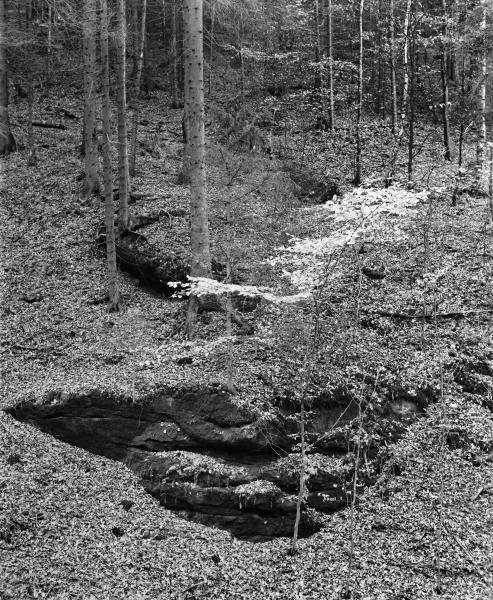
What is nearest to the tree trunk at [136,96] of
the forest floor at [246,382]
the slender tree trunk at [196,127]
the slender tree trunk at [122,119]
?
the forest floor at [246,382]

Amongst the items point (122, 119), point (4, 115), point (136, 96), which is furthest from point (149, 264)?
point (136, 96)

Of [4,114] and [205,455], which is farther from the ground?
[4,114]

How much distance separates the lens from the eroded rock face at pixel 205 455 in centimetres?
697

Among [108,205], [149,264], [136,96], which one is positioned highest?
[136,96]

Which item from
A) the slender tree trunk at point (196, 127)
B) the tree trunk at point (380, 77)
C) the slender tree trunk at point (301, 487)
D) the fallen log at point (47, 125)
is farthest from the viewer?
the tree trunk at point (380, 77)

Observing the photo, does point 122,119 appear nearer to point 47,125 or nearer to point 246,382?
point 246,382

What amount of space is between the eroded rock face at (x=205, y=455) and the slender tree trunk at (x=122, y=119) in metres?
6.78

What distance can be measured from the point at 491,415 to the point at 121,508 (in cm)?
618

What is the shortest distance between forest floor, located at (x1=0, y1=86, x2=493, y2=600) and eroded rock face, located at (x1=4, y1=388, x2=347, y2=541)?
0.22m

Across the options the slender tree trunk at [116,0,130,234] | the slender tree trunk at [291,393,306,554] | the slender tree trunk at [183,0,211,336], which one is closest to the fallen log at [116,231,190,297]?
the slender tree trunk at [116,0,130,234]

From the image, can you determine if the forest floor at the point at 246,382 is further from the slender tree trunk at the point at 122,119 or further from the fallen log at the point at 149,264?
the slender tree trunk at the point at 122,119

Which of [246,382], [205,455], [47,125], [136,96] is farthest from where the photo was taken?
[47,125]

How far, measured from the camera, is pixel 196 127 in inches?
375

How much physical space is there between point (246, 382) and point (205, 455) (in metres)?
1.37
